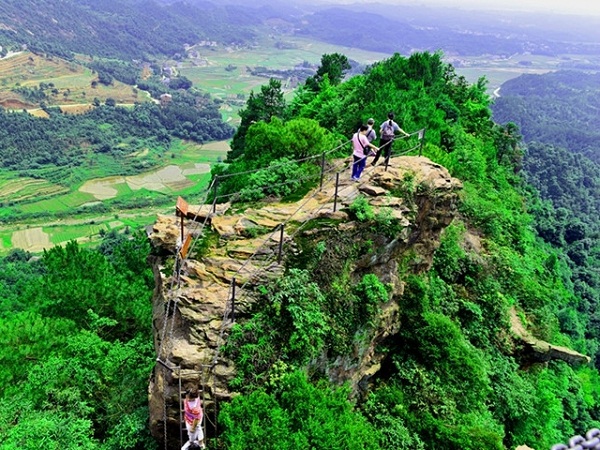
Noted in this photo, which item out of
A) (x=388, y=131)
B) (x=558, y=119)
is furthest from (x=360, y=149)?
(x=558, y=119)

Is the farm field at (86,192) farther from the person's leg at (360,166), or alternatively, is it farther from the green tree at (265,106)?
the person's leg at (360,166)

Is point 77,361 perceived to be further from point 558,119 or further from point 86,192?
point 558,119

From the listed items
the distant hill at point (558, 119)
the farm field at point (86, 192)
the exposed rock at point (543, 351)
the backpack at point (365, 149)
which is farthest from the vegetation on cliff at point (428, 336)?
the distant hill at point (558, 119)

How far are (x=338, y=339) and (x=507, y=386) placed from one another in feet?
23.3

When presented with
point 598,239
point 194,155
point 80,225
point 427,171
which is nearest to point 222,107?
point 194,155

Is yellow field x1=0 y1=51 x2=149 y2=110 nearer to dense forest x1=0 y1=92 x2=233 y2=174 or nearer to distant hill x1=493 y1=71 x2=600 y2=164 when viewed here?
dense forest x1=0 y1=92 x2=233 y2=174

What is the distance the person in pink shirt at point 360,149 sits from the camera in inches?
480

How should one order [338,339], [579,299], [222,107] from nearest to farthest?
[338,339] → [579,299] → [222,107]

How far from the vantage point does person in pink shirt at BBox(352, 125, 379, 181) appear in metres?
12.2

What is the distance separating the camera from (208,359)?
8.61m

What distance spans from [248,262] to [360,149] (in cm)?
451

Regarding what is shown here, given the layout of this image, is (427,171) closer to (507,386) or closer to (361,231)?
(361,231)

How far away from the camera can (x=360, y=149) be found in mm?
12312

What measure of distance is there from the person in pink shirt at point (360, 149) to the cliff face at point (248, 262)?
10.5 inches
